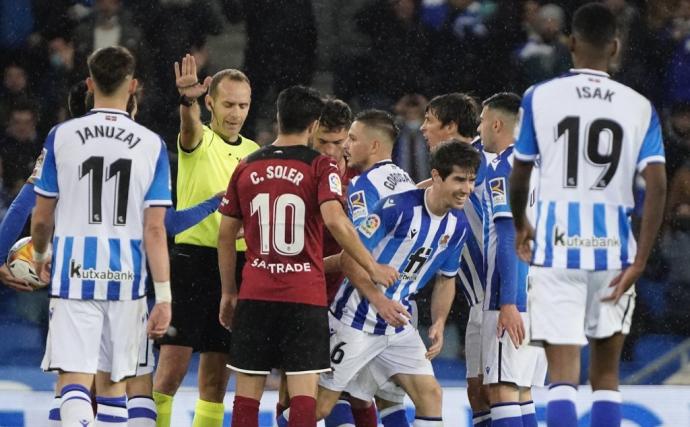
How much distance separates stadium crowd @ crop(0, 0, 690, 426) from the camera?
9.63m

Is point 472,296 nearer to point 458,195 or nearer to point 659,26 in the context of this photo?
point 458,195

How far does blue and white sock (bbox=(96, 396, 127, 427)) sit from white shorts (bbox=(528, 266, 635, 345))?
5.34ft

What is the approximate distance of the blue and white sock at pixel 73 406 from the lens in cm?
492

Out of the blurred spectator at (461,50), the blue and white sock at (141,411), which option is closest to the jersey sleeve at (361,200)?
the blue and white sock at (141,411)

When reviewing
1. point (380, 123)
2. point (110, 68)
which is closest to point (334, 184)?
point (380, 123)

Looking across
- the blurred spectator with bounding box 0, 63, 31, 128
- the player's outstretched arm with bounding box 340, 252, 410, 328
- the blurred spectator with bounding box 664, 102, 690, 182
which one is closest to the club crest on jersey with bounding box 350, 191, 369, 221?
the player's outstretched arm with bounding box 340, 252, 410, 328

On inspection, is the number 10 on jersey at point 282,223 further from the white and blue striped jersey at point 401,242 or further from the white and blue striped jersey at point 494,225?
the white and blue striped jersey at point 494,225

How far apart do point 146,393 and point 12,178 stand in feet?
12.7

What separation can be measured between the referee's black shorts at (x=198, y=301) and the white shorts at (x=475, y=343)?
1139 millimetres

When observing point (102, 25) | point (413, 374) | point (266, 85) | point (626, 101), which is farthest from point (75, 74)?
point (626, 101)

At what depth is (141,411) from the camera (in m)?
5.92

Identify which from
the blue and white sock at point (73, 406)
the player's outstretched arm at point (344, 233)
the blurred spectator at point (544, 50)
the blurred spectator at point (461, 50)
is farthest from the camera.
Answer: the blurred spectator at point (544, 50)

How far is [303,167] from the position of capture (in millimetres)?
5309

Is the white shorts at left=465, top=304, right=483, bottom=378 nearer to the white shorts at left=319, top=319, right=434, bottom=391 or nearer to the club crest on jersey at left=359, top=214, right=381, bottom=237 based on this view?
the white shorts at left=319, top=319, right=434, bottom=391
